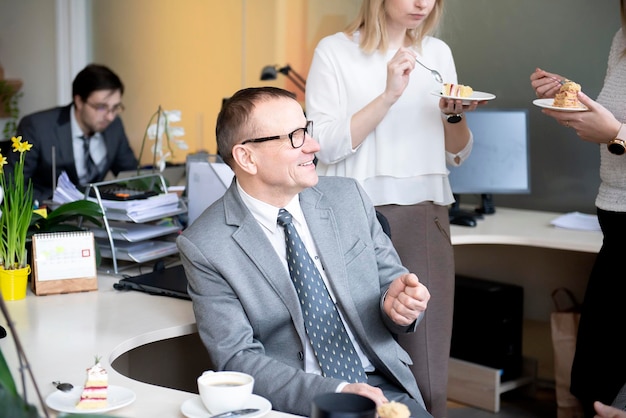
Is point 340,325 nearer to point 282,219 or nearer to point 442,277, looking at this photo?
point 282,219

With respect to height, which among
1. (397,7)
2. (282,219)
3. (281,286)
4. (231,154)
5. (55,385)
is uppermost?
(397,7)

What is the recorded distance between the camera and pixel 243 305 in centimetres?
187

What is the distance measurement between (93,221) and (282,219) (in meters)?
0.82

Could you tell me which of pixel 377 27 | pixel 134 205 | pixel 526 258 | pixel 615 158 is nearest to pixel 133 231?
pixel 134 205

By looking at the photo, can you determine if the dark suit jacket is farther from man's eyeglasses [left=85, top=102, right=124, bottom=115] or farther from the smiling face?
the smiling face

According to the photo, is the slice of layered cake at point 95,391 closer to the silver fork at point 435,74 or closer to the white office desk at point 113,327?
the white office desk at point 113,327

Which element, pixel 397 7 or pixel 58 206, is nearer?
pixel 397 7

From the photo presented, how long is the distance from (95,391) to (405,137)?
4.06ft

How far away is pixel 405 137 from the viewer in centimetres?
245

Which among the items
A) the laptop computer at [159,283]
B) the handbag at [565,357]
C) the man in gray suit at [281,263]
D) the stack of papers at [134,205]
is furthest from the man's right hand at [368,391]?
the handbag at [565,357]

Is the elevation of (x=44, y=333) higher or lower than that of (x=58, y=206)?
lower

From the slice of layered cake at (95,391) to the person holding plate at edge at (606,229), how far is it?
57.7 inches

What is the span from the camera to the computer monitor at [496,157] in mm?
3689

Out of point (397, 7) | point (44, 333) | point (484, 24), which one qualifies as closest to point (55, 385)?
point (44, 333)
